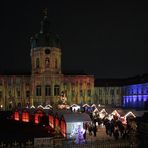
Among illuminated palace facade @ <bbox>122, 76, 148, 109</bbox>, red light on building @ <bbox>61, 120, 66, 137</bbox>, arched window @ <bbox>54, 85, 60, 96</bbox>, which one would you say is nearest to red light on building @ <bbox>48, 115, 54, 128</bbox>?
red light on building @ <bbox>61, 120, 66, 137</bbox>

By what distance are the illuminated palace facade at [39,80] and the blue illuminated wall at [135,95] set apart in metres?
17.3

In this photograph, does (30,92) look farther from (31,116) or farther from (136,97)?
(31,116)

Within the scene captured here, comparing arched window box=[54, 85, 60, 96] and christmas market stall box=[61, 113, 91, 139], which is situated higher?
arched window box=[54, 85, 60, 96]

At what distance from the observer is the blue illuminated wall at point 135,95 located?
85.8 m

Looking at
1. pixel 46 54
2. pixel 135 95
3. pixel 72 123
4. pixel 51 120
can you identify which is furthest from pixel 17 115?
pixel 135 95

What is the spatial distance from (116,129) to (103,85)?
224 feet

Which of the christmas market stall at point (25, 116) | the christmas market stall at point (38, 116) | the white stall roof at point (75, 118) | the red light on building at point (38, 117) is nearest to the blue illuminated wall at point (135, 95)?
the christmas market stall at point (25, 116)

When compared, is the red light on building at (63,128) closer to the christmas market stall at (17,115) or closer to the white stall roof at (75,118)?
the white stall roof at (75,118)

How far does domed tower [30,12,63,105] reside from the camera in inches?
3408

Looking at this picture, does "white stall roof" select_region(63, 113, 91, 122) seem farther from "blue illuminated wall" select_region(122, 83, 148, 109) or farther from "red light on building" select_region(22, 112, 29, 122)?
"blue illuminated wall" select_region(122, 83, 148, 109)

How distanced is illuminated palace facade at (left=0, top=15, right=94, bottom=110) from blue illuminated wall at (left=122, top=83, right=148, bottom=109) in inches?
682

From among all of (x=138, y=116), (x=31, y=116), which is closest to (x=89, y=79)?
(x=31, y=116)

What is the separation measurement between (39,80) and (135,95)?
85.5 ft

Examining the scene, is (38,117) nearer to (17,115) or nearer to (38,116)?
(38,116)
